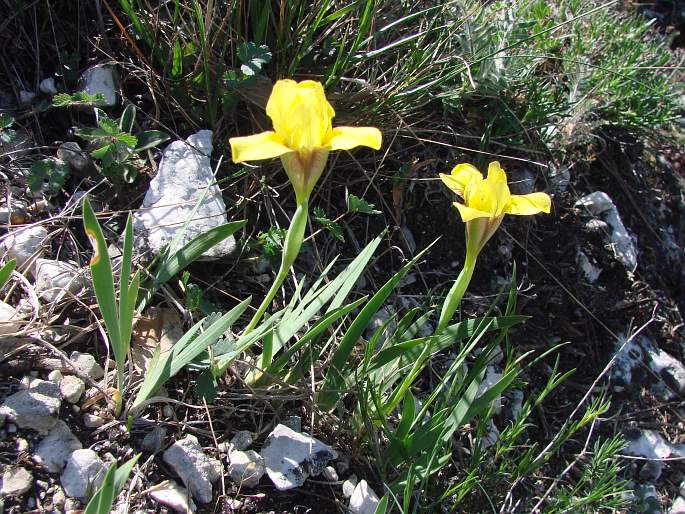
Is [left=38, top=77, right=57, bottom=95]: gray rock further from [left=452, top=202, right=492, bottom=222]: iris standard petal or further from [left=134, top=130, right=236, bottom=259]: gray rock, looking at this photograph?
[left=452, top=202, right=492, bottom=222]: iris standard petal

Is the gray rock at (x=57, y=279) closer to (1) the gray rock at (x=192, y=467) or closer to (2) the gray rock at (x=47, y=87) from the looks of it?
(1) the gray rock at (x=192, y=467)

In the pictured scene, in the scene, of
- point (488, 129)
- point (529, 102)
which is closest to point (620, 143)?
point (529, 102)

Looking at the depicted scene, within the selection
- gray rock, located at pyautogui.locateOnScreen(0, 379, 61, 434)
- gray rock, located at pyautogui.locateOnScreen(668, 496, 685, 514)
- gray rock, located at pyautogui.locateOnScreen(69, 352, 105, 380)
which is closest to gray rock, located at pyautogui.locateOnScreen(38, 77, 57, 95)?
gray rock, located at pyautogui.locateOnScreen(69, 352, 105, 380)

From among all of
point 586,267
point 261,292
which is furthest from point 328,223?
point 586,267

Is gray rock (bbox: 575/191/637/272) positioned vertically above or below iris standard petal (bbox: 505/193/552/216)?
below

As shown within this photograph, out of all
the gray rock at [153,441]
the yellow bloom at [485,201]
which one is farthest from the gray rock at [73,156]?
the yellow bloom at [485,201]
